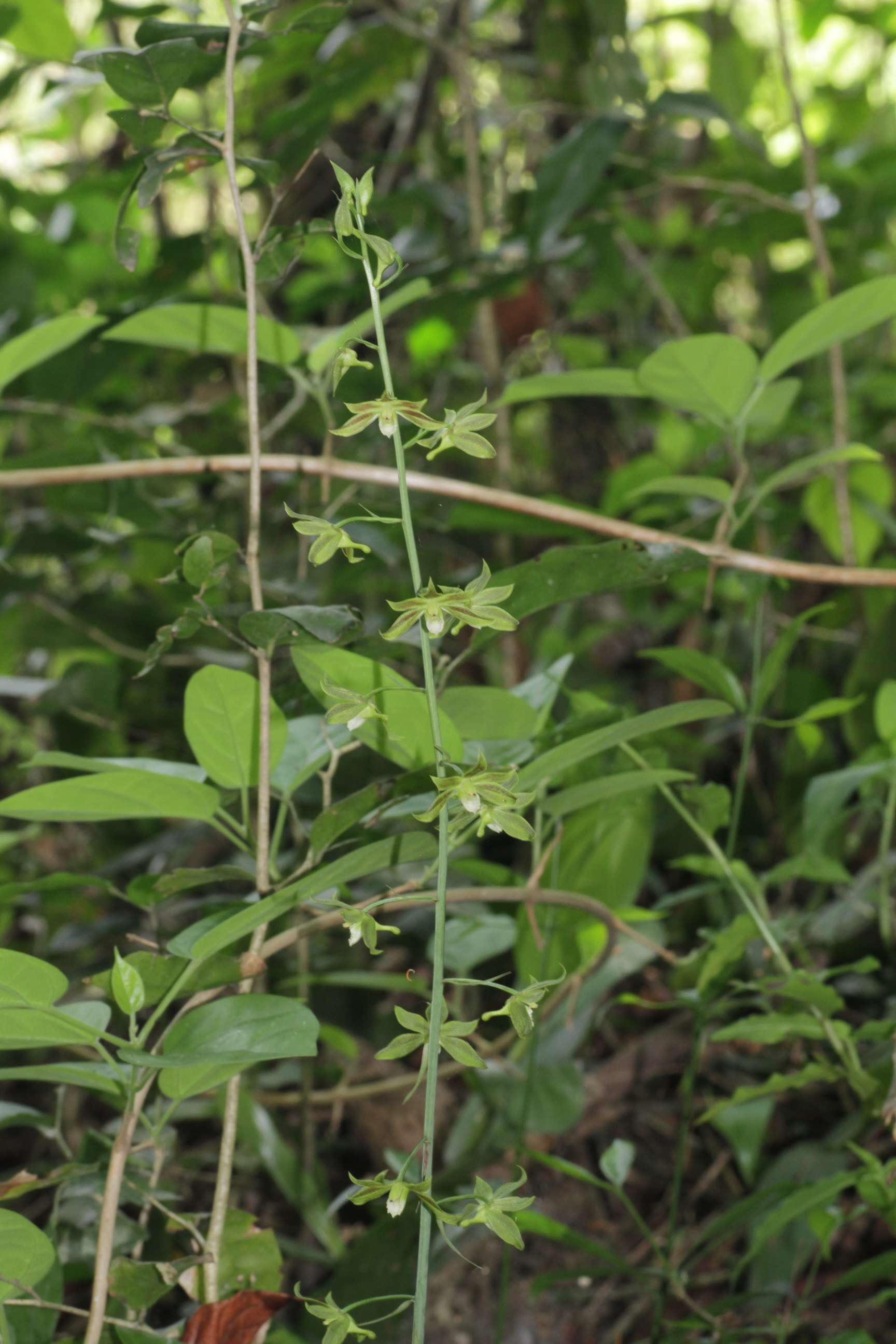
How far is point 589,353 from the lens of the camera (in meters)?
1.90

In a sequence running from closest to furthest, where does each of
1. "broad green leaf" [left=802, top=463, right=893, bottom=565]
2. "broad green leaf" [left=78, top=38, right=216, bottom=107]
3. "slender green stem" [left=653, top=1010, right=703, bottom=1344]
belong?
"broad green leaf" [left=78, top=38, right=216, bottom=107] → "slender green stem" [left=653, top=1010, right=703, bottom=1344] → "broad green leaf" [left=802, top=463, right=893, bottom=565]

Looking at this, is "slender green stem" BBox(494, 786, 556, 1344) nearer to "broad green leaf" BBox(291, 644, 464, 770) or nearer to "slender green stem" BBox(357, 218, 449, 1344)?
"broad green leaf" BBox(291, 644, 464, 770)

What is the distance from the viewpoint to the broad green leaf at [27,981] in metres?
0.46

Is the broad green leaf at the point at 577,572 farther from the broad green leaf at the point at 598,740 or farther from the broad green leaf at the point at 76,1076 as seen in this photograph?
the broad green leaf at the point at 76,1076

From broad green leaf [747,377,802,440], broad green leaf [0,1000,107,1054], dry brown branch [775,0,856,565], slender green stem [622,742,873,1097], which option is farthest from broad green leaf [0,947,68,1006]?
dry brown branch [775,0,856,565]

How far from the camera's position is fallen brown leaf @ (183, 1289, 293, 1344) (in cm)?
55

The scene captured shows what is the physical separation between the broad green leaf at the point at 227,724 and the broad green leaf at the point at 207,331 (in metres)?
0.30

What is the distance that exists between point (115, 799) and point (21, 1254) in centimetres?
20

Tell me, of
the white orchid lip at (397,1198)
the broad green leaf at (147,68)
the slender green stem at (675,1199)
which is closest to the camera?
the white orchid lip at (397,1198)

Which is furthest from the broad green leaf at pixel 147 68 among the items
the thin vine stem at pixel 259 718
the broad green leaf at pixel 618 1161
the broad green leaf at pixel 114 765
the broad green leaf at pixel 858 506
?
the broad green leaf at pixel 858 506

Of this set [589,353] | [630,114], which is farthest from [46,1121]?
[589,353]

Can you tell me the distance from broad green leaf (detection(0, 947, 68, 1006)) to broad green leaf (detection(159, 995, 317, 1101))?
56 mm

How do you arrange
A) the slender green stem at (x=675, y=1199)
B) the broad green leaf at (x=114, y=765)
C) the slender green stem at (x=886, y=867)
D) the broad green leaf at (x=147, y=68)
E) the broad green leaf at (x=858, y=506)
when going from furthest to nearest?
the broad green leaf at (x=858, y=506)
the slender green stem at (x=886, y=867)
the slender green stem at (x=675, y=1199)
the broad green leaf at (x=147, y=68)
the broad green leaf at (x=114, y=765)

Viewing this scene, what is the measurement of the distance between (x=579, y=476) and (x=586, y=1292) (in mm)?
1424
